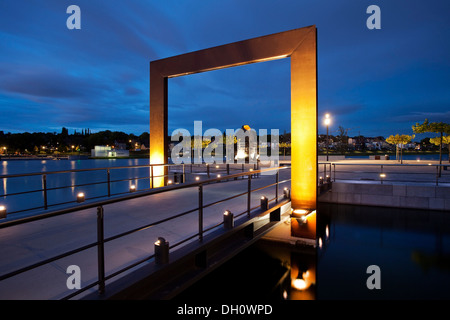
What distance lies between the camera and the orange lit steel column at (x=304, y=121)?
4.94 m

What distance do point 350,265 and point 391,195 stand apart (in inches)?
179

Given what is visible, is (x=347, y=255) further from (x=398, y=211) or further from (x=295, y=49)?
(x=295, y=49)

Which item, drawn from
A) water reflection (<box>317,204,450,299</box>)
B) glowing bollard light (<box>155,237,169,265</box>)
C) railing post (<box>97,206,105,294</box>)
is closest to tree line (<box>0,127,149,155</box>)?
water reflection (<box>317,204,450,299</box>)

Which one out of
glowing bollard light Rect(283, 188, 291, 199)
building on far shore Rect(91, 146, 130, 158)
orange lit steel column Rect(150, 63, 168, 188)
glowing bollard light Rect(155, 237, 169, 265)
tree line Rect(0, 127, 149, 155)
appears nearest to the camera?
glowing bollard light Rect(155, 237, 169, 265)

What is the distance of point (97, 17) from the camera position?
825 cm

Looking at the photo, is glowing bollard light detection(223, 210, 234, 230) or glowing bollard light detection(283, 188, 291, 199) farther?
glowing bollard light detection(283, 188, 291, 199)

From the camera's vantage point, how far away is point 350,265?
19.0ft

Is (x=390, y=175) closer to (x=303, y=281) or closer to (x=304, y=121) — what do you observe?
(x=303, y=281)

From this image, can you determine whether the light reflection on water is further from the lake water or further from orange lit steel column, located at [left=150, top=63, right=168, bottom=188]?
the lake water

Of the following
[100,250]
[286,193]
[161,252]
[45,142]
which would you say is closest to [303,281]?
[286,193]

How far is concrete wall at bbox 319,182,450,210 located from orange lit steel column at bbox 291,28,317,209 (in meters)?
3.72

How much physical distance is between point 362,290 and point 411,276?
137 centimetres

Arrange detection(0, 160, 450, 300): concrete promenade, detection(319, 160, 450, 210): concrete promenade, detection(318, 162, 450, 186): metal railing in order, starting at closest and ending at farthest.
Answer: detection(0, 160, 450, 300): concrete promenade
detection(319, 160, 450, 210): concrete promenade
detection(318, 162, 450, 186): metal railing

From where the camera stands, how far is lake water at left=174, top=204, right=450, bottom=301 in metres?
4.81
